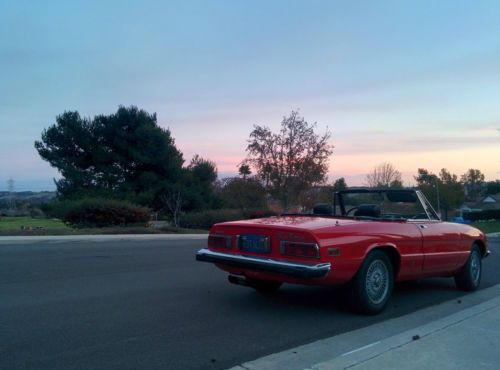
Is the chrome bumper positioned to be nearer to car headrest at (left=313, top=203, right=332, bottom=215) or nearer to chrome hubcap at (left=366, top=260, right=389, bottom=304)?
chrome hubcap at (left=366, top=260, right=389, bottom=304)

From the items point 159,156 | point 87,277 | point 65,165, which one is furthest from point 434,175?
point 87,277

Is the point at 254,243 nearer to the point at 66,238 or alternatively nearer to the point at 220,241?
the point at 220,241

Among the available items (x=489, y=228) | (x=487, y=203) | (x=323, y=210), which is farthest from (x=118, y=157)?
(x=487, y=203)

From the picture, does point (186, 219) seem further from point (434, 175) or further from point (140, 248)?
point (434, 175)

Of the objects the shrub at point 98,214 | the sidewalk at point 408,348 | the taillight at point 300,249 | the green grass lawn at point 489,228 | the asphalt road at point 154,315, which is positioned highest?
the shrub at point 98,214

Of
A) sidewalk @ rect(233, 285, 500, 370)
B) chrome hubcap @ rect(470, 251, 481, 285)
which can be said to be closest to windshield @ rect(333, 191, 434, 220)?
chrome hubcap @ rect(470, 251, 481, 285)

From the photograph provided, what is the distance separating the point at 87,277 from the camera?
8555mm

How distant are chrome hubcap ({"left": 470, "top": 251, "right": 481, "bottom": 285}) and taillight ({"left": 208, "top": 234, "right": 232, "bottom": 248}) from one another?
426 cm

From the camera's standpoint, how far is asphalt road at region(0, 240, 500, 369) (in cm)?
462

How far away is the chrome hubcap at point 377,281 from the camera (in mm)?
6332

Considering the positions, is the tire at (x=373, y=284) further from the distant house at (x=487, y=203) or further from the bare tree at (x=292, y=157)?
the distant house at (x=487, y=203)

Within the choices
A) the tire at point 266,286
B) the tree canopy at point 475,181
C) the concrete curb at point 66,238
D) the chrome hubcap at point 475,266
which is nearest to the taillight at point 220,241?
the tire at point 266,286

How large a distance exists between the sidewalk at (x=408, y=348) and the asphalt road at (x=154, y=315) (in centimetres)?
26

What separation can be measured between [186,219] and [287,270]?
2350 cm
